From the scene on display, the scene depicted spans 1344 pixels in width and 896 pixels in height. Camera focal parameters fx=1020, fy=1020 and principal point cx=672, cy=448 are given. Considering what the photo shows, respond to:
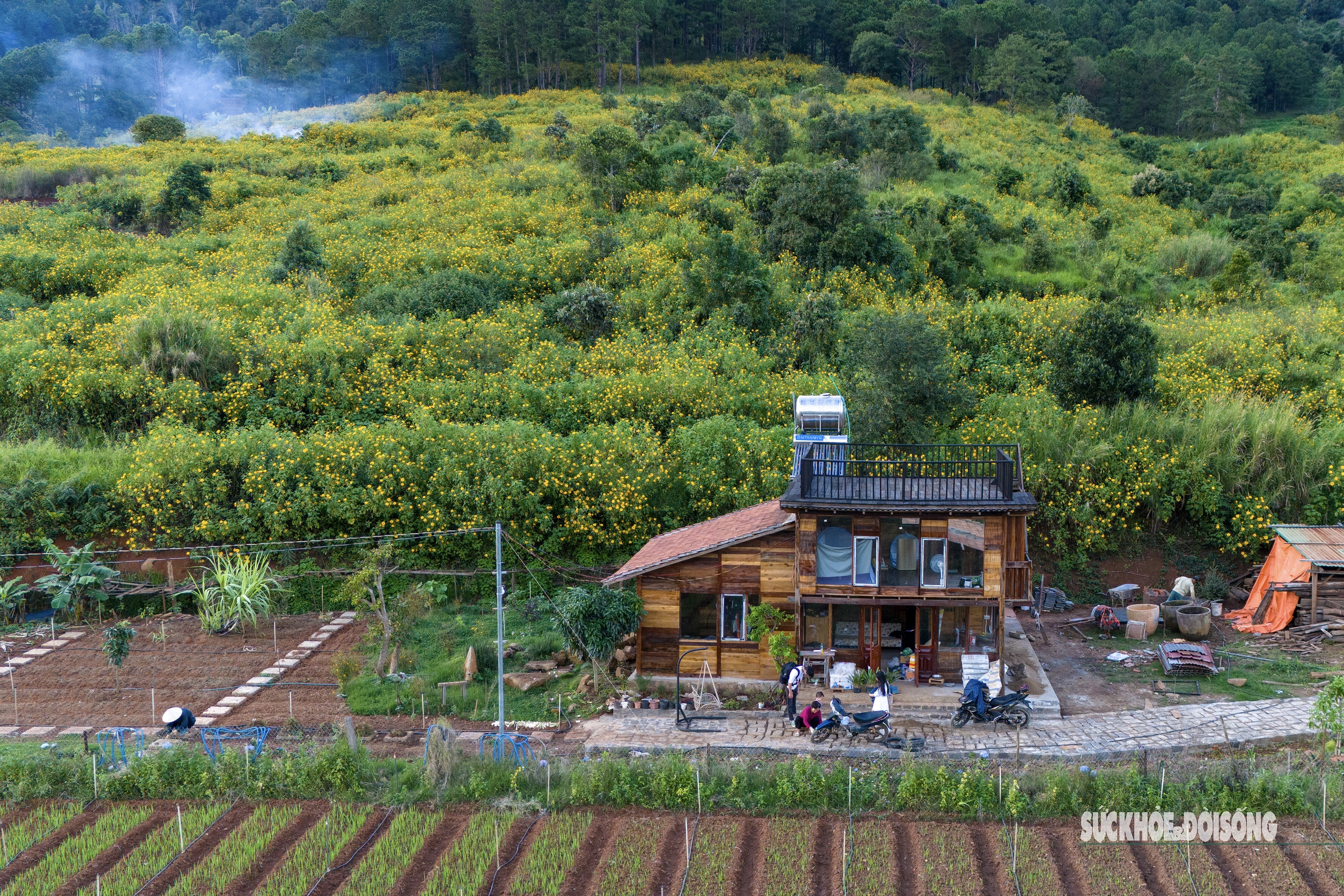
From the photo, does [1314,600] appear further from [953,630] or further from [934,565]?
[934,565]

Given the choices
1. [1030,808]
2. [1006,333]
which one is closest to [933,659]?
[1030,808]

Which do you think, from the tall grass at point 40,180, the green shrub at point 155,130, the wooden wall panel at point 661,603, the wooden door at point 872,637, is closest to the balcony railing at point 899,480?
the wooden door at point 872,637

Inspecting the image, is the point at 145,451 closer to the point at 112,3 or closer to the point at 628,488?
the point at 628,488

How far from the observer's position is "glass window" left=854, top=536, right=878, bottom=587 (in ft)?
59.6

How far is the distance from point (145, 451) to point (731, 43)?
210 feet

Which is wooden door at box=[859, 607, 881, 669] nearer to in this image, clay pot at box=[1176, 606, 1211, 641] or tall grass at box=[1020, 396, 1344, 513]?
clay pot at box=[1176, 606, 1211, 641]

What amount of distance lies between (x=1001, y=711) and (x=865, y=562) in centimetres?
335

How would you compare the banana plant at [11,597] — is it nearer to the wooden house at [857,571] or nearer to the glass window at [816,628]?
the wooden house at [857,571]

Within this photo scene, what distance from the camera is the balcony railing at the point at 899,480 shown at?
1788 centimetres

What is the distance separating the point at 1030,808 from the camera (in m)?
14.4

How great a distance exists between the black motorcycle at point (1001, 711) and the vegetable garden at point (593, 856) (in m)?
2.90

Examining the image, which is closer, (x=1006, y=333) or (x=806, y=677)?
(x=806, y=677)

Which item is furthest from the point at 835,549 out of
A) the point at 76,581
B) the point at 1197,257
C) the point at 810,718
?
the point at 1197,257

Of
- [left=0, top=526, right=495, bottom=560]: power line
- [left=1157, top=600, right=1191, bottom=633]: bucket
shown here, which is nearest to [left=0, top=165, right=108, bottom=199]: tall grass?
[left=0, top=526, right=495, bottom=560]: power line
